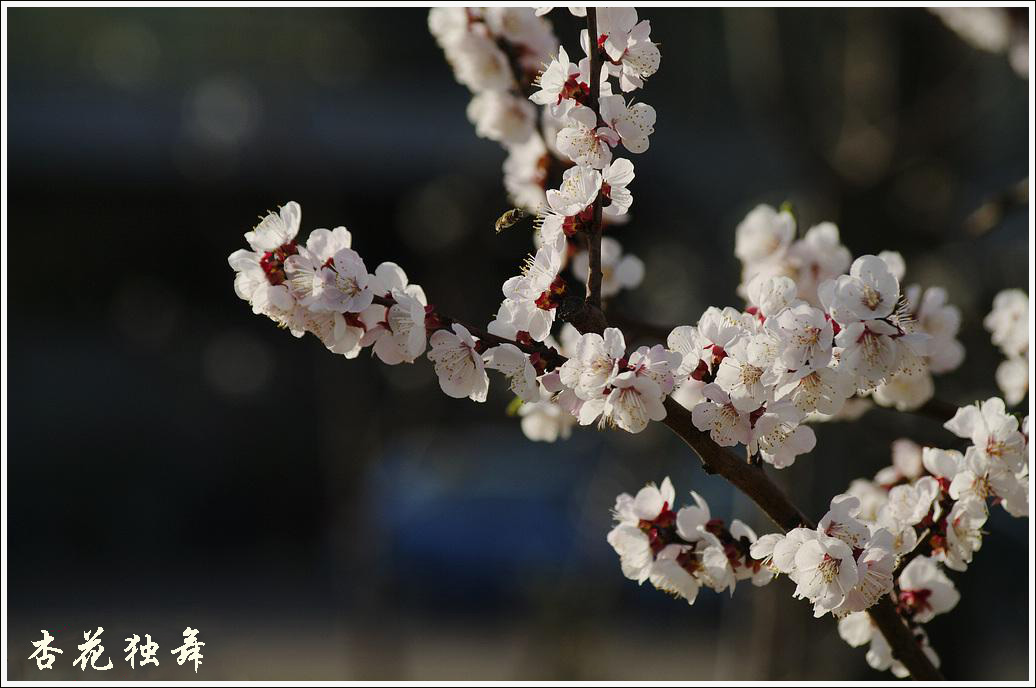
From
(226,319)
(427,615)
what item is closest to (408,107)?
(226,319)

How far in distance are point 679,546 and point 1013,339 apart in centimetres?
91

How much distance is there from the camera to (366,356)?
21.2 ft

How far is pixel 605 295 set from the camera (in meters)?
1.75

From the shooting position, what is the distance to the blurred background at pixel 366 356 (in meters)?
3.22

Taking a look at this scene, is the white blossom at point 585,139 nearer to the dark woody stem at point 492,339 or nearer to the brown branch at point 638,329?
the dark woody stem at point 492,339

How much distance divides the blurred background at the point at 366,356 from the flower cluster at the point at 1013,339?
285 millimetres

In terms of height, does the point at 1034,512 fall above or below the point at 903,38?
below

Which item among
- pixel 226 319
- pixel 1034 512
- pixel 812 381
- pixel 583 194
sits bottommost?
pixel 1034 512

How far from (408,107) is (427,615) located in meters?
5.16

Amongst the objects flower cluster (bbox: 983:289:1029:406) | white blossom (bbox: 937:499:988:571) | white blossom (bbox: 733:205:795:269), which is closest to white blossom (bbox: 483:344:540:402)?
white blossom (bbox: 937:499:988:571)

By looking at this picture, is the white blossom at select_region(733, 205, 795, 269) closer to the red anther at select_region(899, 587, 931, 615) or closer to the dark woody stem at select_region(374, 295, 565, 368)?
the red anther at select_region(899, 587, 931, 615)

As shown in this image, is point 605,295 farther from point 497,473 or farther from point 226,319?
point 226,319

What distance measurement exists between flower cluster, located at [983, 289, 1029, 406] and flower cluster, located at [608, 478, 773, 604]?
71 centimetres

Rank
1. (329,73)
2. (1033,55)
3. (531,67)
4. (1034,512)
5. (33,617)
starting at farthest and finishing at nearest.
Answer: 1. (329,73)
2. (33,617)
3. (1033,55)
4. (531,67)
5. (1034,512)
